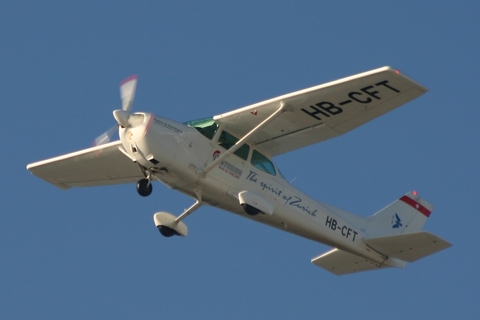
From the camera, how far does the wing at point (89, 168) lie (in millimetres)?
20578

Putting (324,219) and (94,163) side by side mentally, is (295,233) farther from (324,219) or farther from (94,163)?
(94,163)

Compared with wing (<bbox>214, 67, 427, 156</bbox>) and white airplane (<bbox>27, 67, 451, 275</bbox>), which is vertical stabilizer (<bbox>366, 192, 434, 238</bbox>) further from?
wing (<bbox>214, 67, 427, 156</bbox>)

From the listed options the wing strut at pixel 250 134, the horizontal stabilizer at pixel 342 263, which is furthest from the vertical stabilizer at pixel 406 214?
the wing strut at pixel 250 134

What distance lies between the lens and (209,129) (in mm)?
18969

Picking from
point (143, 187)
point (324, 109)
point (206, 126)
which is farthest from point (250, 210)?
point (324, 109)

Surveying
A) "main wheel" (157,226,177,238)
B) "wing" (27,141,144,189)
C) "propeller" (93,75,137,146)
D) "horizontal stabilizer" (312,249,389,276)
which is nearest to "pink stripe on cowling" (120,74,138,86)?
"propeller" (93,75,137,146)

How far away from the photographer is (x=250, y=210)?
18656mm

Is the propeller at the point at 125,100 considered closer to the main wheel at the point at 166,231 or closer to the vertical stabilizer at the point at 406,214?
the main wheel at the point at 166,231

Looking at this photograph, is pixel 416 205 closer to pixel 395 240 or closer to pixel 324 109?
pixel 395 240

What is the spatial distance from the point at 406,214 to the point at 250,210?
5480mm

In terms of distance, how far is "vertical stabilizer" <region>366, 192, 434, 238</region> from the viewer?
22.5 metres

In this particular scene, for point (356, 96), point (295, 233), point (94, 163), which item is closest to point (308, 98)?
point (356, 96)

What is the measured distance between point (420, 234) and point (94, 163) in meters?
6.90

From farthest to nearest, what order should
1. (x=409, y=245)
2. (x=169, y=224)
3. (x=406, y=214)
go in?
(x=406, y=214) → (x=409, y=245) → (x=169, y=224)
